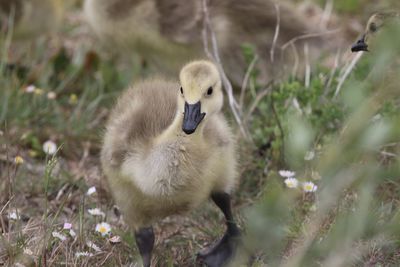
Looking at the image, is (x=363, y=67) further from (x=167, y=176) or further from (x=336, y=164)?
(x=336, y=164)

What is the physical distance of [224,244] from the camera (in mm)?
1988

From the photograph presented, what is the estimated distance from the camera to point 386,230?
1.17 metres

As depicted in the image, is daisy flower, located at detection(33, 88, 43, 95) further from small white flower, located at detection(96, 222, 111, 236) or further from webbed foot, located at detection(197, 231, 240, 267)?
webbed foot, located at detection(197, 231, 240, 267)

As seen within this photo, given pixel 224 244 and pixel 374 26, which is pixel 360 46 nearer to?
pixel 374 26

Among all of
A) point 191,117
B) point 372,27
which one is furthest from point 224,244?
point 372,27

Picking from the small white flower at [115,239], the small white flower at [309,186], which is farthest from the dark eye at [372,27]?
the small white flower at [115,239]

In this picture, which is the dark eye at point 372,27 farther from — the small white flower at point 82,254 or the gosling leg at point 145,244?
the small white flower at point 82,254

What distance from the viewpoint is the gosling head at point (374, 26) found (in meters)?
1.69

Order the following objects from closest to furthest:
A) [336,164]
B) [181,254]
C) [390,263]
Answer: [336,164], [390,263], [181,254]

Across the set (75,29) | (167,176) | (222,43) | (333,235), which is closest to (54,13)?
(75,29)

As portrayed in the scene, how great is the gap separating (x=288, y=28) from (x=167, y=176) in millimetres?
1281

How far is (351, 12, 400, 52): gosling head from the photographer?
169 centimetres

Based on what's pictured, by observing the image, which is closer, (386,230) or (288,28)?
(386,230)

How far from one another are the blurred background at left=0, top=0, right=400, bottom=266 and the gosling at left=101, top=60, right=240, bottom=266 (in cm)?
9
